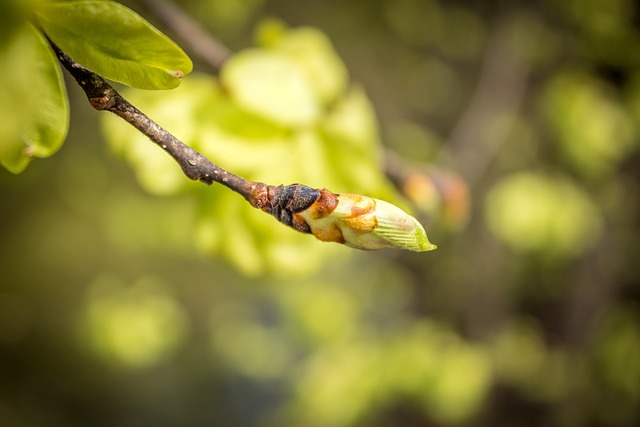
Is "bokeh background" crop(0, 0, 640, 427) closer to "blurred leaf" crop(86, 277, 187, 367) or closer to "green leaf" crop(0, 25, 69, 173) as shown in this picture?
"blurred leaf" crop(86, 277, 187, 367)

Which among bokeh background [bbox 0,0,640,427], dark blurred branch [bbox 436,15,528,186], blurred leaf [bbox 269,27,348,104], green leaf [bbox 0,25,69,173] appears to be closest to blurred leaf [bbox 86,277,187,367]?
bokeh background [bbox 0,0,640,427]

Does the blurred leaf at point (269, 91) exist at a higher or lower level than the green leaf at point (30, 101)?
higher

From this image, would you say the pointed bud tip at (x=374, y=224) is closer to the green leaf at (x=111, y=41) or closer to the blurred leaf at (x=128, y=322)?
the green leaf at (x=111, y=41)

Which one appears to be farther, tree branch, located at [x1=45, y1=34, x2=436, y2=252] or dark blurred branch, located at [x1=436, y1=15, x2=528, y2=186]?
dark blurred branch, located at [x1=436, y1=15, x2=528, y2=186]

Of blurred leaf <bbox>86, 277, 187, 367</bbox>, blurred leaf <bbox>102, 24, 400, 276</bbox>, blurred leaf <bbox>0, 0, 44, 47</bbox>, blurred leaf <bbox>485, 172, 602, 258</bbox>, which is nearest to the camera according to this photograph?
blurred leaf <bbox>0, 0, 44, 47</bbox>

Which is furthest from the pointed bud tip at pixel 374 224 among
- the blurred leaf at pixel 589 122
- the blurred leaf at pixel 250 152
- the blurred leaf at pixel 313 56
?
the blurred leaf at pixel 589 122

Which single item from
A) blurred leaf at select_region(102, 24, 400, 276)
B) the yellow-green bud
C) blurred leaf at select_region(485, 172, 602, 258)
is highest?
blurred leaf at select_region(485, 172, 602, 258)

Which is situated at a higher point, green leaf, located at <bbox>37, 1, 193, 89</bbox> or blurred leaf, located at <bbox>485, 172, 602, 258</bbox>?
blurred leaf, located at <bbox>485, 172, 602, 258</bbox>

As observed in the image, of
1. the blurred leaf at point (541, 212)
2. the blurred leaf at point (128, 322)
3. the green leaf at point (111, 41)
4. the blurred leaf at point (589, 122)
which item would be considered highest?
the blurred leaf at point (589, 122)

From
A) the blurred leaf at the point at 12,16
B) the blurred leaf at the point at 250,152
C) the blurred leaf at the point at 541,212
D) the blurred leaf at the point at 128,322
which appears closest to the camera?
the blurred leaf at the point at 12,16

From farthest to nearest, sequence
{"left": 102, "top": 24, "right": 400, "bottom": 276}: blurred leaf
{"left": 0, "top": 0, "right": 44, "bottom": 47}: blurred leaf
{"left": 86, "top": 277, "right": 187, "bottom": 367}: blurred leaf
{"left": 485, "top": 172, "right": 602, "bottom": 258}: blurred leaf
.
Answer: {"left": 86, "top": 277, "right": 187, "bottom": 367}: blurred leaf
{"left": 485, "top": 172, "right": 602, "bottom": 258}: blurred leaf
{"left": 102, "top": 24, "right": 400, "bottom": 276}: blurred leaf
{"left": 0, "top": 0, "right": 44, "bottom": 47}: blurred leaf
